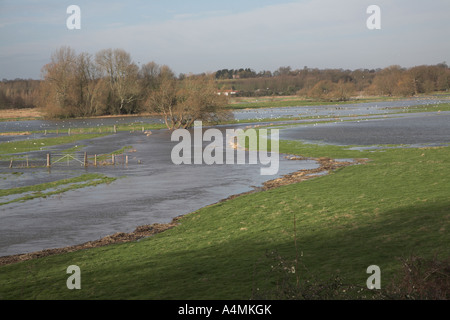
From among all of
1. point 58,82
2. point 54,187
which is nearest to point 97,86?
point 58,82

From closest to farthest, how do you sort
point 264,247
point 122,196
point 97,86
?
point 264,247 < point 122,196 < point 97,86

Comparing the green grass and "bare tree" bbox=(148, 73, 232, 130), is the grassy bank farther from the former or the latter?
"bare tree" bbox=(148, 73, 232, 130)

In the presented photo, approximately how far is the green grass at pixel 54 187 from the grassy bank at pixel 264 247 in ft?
39.9

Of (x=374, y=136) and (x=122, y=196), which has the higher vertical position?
(x=374, y=136)

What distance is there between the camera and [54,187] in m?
33.2

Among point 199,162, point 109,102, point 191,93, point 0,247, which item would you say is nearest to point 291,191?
point 0,247

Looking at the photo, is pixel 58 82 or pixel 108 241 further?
pixel 58 82

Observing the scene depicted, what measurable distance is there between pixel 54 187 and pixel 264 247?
2178 centimetres

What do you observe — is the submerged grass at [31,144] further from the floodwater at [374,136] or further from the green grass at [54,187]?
the floodwater at [374,136]

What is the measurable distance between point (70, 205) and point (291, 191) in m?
11.9

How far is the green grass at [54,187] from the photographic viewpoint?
3032 centimetres

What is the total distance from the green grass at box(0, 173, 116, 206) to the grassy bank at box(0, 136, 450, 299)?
39.9 feet

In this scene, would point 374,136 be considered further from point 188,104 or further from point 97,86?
point 97,86

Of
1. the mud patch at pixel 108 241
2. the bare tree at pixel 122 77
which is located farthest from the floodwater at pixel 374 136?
the bare tree at pixel 122 77
